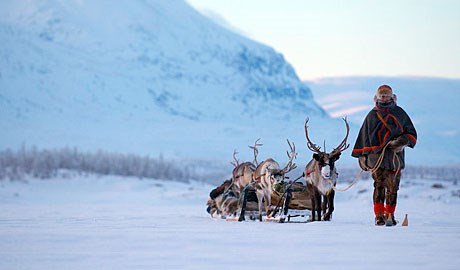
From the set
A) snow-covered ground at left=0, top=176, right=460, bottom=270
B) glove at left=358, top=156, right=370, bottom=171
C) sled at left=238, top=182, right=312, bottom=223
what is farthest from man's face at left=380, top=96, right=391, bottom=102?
sled at left=238, top=182, right=312, bottom=223

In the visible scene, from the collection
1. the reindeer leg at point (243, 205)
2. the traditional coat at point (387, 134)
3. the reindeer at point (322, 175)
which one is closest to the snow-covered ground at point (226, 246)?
the reindeer leg at point (243, 205)

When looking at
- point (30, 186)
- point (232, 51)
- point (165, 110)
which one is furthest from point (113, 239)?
point (232, 51)

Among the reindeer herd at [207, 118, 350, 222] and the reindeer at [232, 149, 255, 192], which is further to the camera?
the reindeer at [232, 149, 255, 192]

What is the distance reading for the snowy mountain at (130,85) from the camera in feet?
419

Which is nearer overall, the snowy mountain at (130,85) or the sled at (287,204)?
the sled at (287,204)

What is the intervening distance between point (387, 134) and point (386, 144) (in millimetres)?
134

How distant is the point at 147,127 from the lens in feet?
456

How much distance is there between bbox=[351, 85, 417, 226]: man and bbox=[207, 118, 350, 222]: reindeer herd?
0.35m

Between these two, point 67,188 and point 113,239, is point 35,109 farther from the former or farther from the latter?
point 113,239

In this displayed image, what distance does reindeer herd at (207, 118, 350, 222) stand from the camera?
11898 mm

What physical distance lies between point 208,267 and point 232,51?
18636cm

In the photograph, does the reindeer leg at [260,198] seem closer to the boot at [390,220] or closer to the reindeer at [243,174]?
the reindeer at [243,174]

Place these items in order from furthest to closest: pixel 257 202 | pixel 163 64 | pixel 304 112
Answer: pixel 304 112, pixel 163 64, pixel 257 202

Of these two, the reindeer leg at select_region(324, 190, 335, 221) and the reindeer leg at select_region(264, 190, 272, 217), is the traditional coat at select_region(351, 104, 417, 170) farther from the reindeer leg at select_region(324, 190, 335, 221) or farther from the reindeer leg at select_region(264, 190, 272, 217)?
the reindeer leg at select_region(264, 190, 272, 217)
